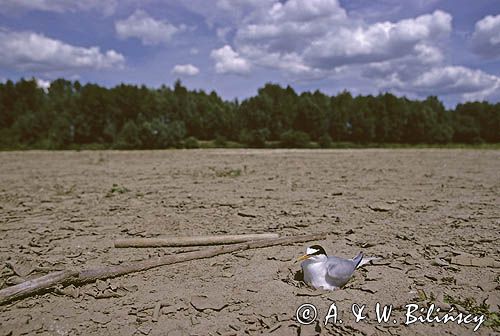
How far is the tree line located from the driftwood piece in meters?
29.1

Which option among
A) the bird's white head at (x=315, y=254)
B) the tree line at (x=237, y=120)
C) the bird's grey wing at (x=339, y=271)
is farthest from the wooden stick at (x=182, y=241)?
the tree line at (x=237, y=120)

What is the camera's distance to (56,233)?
235 inches

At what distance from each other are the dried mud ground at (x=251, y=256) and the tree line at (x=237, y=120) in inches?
1031

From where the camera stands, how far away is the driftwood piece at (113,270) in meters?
→ 3.82

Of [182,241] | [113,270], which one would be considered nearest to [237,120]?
[182,241]

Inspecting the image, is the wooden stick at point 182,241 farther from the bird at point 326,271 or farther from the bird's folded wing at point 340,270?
the bird's folded wing at point 340,270

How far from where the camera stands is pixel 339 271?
3924 millimetres

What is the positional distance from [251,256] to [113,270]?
5.75 ft

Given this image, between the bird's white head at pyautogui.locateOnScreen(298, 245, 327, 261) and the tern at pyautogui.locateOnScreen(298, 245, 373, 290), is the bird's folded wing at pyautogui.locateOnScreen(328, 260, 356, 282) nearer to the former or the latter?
the tern at pyautogui.locateOnScreen(298, 245, 373, 290)

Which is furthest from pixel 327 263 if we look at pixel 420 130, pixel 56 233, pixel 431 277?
pixel 420 130

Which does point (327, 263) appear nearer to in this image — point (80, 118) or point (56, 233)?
point (56, 233)

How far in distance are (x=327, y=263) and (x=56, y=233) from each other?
448 cm

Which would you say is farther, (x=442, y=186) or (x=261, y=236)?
(x=442, y=186)

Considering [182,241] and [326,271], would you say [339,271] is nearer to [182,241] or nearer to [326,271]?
[326,271]
